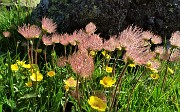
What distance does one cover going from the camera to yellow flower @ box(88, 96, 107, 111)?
195 centimetres

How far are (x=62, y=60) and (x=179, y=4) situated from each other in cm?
216

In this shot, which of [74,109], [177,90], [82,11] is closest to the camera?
[74,109]

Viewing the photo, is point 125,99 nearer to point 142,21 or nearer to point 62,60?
point 62,60

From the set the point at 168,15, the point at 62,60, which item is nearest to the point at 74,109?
the point at 62,60

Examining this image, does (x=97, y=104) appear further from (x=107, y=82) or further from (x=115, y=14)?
(x=115, y=14)

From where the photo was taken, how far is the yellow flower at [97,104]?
195 cm

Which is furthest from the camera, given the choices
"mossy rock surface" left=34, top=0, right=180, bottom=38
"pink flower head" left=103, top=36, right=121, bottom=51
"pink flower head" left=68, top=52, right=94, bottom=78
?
"mossy rock surface" left=34, top=0, right=180, bottom=38

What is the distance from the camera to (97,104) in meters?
1.99

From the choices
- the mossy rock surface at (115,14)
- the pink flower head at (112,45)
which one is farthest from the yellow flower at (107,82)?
the mossy rock surface at (115,14)

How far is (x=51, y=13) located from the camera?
4340 mm

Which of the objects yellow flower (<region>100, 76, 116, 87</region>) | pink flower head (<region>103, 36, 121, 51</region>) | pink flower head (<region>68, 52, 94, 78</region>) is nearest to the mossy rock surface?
pink flower head (<region>103, 36, 121, 51</region>)

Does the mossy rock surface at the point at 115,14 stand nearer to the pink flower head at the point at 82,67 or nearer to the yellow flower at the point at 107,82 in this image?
the yellow flower at the point at 107,82

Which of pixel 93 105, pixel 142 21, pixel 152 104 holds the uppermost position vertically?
pixel 142 21

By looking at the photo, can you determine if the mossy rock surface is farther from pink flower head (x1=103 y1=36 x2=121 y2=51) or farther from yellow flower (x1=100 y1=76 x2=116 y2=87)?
yellow flower (x1=100 y1=76 x2=116 y2=87)
